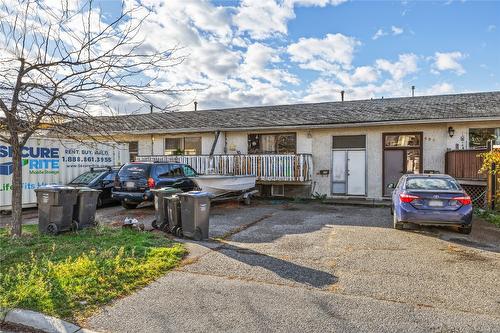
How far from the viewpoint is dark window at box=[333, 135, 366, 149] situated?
15.7 metres

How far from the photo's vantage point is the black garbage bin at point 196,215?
25.5ft

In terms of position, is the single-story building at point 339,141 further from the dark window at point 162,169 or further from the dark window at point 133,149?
the dark window at point 162,169

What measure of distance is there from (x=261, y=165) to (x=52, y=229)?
9.40 meters

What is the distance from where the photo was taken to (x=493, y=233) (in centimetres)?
876

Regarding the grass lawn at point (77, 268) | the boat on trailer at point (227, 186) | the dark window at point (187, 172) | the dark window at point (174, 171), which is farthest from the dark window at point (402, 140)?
the grass lawn at point (77, 268)

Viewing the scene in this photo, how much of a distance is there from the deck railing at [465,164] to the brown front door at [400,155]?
1271 mm

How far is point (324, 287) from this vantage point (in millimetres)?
4961

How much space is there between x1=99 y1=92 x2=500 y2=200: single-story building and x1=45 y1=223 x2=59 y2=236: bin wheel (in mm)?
5984

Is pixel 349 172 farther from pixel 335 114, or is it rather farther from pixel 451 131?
pixel 451 131

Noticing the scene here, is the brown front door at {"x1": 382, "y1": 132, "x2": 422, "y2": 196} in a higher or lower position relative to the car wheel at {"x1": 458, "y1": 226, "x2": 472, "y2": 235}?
higher

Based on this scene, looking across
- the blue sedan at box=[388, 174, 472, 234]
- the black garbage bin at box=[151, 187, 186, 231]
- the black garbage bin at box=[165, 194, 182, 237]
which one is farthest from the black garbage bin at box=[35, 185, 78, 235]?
the blue sedan at box=[388, 174, 472, 234]

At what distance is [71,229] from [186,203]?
2854mm

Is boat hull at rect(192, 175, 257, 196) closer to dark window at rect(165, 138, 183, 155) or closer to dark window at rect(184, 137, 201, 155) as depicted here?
dark window at rect(184, 137, 201, 155)

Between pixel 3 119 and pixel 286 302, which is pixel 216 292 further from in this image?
pixel 3 119
